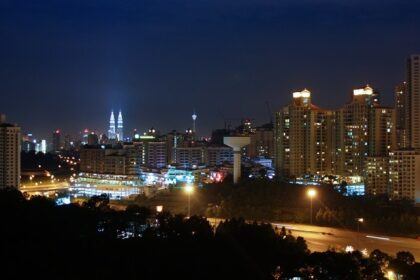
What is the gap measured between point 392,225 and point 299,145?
5.43 m

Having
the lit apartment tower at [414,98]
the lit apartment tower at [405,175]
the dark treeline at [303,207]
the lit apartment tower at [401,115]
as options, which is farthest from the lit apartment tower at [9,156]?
the lit apartment tower at [414,98]

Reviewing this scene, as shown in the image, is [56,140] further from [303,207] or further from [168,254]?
[168,254]

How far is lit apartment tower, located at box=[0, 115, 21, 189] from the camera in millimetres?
14703

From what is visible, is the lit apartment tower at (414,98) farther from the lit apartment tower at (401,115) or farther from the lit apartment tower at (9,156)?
the lit apartment tower at (9,156)

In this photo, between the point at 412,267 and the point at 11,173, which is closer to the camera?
the point at 412,267

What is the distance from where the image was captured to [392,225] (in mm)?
9664

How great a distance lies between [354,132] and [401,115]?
331 centimetres

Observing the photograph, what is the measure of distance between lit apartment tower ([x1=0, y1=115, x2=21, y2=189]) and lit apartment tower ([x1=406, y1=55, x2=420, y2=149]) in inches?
354

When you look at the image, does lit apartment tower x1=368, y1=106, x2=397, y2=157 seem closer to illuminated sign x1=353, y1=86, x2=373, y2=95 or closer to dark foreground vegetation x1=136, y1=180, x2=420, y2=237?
illuminated sign x1=353, y1=86, x2=373, y2=95

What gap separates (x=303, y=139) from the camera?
14898 millimetres

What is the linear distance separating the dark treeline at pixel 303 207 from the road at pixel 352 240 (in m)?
0.36

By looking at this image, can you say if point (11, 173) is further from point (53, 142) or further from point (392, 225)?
point (53, 142)

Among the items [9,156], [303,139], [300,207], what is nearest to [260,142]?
[303,139]

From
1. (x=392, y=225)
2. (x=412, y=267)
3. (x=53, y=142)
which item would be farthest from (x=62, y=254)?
(x=53, y=142)
